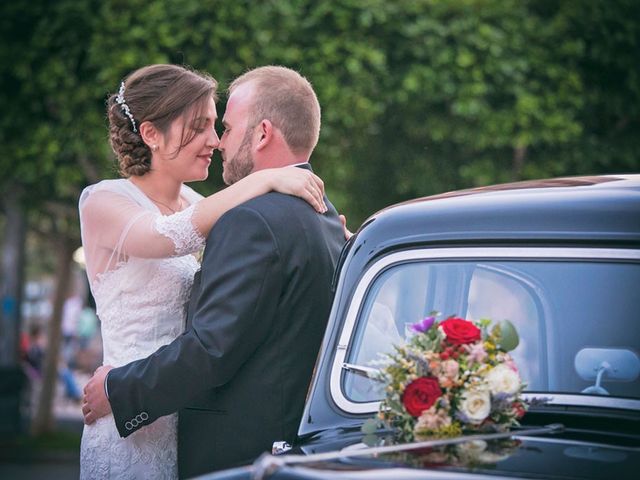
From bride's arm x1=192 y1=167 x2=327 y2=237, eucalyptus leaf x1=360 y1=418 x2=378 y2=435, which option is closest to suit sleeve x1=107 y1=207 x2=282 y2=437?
bride's arm x1=192 y1=167 x2=327 y2=237

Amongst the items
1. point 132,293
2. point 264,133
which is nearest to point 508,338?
point 264,133

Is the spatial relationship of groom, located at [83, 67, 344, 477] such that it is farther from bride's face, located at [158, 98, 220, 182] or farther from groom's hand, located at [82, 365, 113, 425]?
bride's face, located at [158, 98, 220, 182]

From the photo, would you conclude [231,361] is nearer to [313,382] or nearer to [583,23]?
[313,382]

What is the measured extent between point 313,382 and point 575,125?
7820 mm

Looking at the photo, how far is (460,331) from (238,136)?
130 cm

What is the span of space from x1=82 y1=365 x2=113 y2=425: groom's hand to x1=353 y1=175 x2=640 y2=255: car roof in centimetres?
99

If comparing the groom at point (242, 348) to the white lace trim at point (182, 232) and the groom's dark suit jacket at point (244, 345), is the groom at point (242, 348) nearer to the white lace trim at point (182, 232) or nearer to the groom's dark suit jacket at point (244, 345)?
the groom's dark suit jacket at point (244, 345)

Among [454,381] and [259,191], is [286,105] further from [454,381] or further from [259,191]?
[454,381]

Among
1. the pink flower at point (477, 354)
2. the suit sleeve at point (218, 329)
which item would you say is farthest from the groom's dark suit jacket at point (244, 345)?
the pink flower at point (477, 354)

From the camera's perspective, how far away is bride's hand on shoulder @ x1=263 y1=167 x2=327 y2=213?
355 cm

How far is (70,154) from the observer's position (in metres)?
11.2

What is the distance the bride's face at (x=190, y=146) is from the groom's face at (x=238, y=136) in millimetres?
203

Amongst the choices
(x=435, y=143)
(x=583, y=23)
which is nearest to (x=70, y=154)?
(x=435, y=143)

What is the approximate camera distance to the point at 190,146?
399 centimetres
